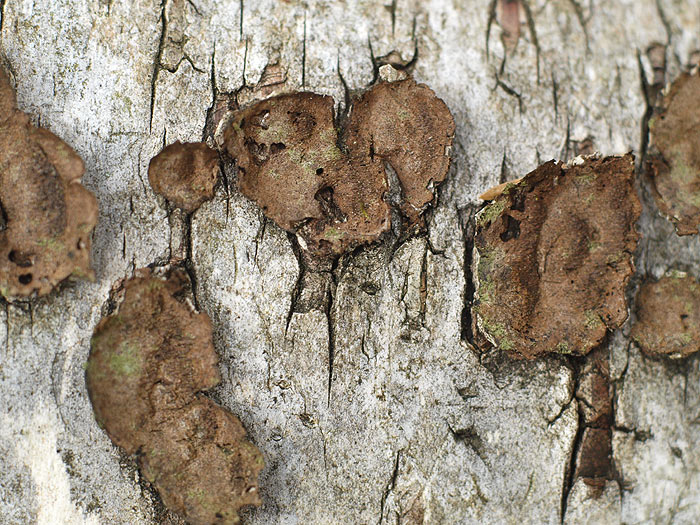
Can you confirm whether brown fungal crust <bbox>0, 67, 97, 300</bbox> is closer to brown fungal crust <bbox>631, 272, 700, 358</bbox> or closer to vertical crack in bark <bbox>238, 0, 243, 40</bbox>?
vertical crack in bark <bbox>238, 0, 243, 40</bbox>

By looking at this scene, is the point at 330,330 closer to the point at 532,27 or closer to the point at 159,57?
the point at 159,57

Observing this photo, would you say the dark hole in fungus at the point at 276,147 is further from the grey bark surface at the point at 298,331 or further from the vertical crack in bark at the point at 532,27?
the vertical crack in bark at the point at 532,27

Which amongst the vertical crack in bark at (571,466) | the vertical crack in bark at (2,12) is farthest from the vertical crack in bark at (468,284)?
the vertical crack in bark at (2,12)

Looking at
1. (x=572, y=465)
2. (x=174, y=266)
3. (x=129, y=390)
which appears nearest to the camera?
(x=129, y=390)

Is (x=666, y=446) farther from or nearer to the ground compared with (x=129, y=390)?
nearer to the ground

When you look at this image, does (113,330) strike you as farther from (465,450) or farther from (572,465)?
(572,465)

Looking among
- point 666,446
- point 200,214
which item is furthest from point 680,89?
point 200,214
